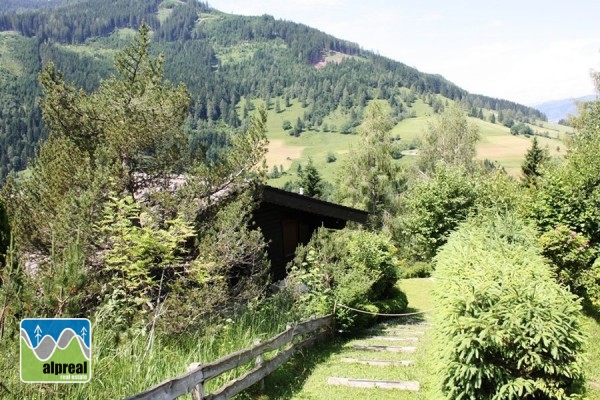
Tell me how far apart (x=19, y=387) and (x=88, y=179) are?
4445mm

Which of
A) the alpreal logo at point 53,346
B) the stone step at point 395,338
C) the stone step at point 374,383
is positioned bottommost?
the stone step at point 395,338

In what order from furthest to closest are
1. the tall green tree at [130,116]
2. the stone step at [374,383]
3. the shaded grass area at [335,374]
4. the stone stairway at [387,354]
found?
the tall green tree at [130,116] < the stone stairway at [387,354] < the stone step at [374,383] < the shaded grass area at [335,374]

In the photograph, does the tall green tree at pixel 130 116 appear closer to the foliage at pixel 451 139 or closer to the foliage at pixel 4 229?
the foliage at pixel 4 229

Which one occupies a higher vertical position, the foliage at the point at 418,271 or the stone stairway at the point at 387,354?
the stone stairway at the point at 387,354

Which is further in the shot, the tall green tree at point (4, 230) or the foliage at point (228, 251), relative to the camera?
the foliage at point (228, 251)

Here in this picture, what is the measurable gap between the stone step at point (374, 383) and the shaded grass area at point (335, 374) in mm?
125

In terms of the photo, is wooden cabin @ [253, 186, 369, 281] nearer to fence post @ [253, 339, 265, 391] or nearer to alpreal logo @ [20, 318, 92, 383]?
fence post @ [253, 339, 265, 391]

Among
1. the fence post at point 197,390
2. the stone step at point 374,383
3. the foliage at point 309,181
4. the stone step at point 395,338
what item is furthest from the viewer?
the foliage at point 309,181

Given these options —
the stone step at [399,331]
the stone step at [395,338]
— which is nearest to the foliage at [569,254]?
the stone step at [399,331]

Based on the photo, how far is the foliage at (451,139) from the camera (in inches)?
1622

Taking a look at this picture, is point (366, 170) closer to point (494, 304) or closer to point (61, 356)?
point (494, 304)

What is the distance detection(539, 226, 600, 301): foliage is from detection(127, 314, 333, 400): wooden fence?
6.60 metres

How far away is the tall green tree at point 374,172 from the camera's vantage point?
3750cm

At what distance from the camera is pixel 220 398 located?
698 centimetres
